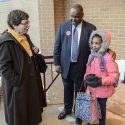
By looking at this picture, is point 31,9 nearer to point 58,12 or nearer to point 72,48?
point 58,12

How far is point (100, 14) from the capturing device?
5.08 metres

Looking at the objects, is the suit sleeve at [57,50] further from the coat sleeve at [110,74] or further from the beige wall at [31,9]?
the beige wall at [31,9]

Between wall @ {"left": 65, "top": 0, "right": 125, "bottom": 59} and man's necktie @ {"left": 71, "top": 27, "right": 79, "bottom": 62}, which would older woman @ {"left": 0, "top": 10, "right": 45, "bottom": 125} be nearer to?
man's necktie @ {"left": 71, "top": 27, "right": 79, "bottom": 62}

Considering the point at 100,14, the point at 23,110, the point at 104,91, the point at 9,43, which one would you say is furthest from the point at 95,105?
the point at 100,14

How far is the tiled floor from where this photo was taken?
324cm

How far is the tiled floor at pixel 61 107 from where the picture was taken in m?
3.24

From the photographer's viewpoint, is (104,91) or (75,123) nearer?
(104,91)

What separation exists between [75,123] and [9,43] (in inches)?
55.8

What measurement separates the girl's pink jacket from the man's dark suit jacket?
0.28m

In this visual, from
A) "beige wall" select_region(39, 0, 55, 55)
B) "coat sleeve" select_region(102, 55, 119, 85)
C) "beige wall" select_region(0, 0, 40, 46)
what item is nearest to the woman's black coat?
"coat sleeve" select_region(102, 55, 119, 85)

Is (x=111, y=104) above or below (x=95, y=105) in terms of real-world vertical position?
below

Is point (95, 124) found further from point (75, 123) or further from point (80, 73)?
point (80, 73)

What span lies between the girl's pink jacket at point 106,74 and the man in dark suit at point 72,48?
0.29 meters

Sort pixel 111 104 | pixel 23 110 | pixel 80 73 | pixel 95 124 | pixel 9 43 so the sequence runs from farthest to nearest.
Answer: pixel 111 104 < pixel 80 73 < pixel 95 124 < pixel 23 110 < pixel 9 43
